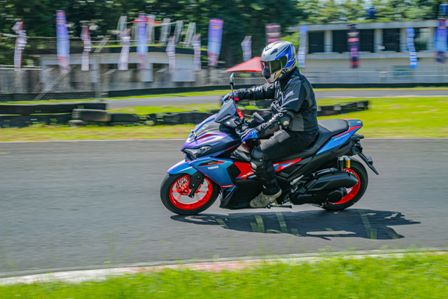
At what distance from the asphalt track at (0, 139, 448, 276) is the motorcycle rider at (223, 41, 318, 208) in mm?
548

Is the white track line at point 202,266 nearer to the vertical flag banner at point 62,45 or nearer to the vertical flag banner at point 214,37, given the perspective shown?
the vertical flag banner at point 62,45

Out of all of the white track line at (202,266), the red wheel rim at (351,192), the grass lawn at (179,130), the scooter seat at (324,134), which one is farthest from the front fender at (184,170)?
the grass lawn at (179,130)

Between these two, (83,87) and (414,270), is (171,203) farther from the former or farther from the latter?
(83,87)

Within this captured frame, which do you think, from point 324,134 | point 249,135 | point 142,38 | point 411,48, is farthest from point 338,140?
point 411,48

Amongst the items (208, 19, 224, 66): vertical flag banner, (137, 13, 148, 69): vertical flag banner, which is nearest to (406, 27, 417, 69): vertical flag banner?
(208, 19, 224, 66): vertical flag banner

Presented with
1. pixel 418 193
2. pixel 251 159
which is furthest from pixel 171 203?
pixel 418 193

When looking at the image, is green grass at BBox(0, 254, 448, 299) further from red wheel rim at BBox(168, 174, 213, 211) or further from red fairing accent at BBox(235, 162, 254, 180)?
red wheel rim at BBox(168, 174, 213, 211)

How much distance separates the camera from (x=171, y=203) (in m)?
7.26

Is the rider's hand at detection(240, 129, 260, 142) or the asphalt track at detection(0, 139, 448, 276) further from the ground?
the rider's hand at detection(240, 129, 260, 142)

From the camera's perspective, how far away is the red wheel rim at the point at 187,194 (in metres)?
7.20

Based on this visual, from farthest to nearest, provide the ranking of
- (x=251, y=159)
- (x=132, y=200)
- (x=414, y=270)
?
(x=132, y=200), (x=251, y=159), (x=414, y=270)

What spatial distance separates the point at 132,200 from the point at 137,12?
54332mm

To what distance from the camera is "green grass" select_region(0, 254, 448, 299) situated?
180 inches

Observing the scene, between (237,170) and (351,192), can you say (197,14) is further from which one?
(237,170)
